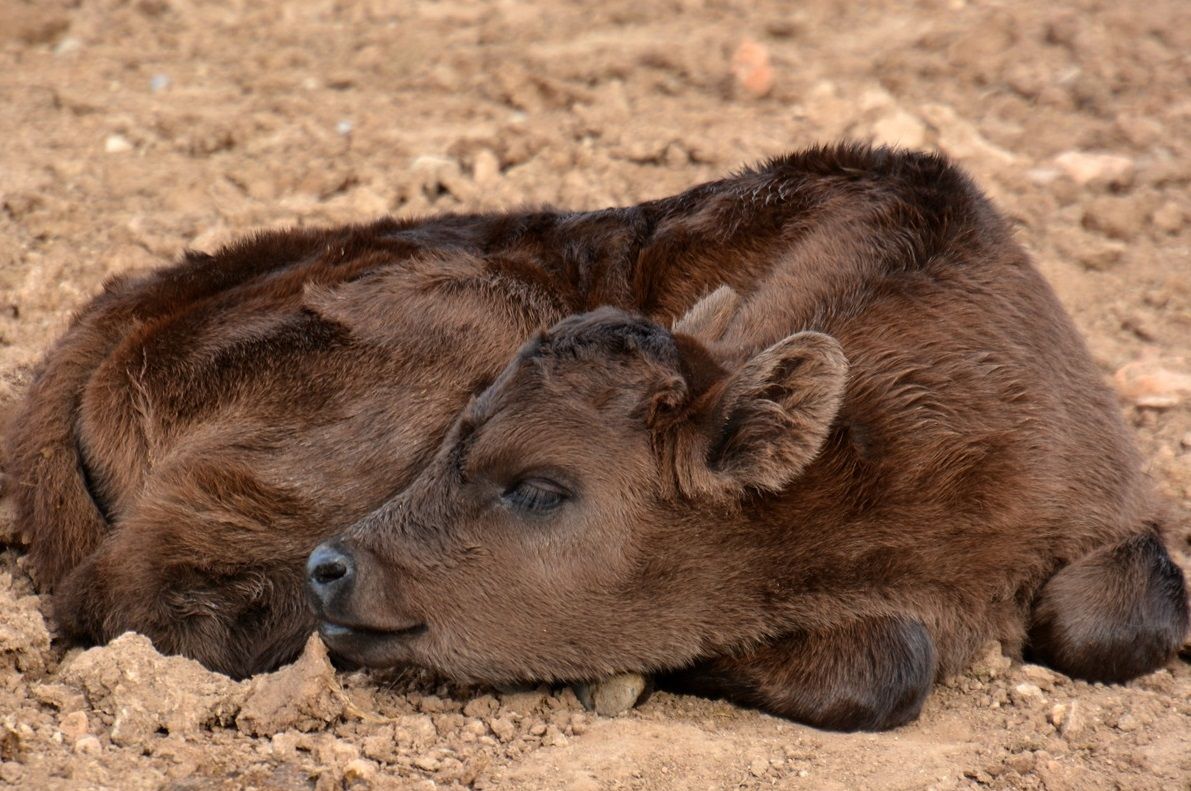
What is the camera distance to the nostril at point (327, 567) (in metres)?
5.35

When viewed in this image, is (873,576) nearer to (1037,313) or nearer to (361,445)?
(1037,313)

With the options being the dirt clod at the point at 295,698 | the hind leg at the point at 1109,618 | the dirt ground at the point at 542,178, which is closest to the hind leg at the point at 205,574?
the dirt ground at the point at 542,178

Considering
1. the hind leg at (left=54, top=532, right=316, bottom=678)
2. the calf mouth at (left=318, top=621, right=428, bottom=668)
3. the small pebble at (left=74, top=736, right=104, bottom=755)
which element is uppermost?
the small pebble at (left=74, top=736, right=104, bottom=755)

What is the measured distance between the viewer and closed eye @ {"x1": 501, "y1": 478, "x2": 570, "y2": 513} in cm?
A: 550

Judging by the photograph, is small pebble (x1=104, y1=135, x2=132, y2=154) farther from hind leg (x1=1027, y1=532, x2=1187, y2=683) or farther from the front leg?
hind leg (x1=1027, y1=532, x2=1187, y2=683)

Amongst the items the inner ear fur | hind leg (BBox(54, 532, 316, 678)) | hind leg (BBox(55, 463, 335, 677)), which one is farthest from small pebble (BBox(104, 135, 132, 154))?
the inner ear fur

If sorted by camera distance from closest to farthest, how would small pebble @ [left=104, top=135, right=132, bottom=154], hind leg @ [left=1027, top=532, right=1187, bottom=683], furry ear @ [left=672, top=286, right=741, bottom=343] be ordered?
hind leg @ [left=1027, top=532, right=1187, bottom=683] < furry ear @ [left=672, top=286, right=741, bottom=343] < small pebble @ [left=104, top=135, right=132, bottom=154]

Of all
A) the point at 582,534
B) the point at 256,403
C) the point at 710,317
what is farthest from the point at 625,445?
the point at 256,403

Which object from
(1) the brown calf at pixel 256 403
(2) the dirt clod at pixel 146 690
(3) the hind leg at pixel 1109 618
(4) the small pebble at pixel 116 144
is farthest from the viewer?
(4) the small pebble at pixel 116 144

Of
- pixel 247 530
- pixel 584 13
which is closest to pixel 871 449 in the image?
pixel 247 530

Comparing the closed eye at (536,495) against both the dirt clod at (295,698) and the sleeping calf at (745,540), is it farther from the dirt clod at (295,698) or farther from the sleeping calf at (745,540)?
the dirt clod at (295,698)

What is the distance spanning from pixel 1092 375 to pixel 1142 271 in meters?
2.86

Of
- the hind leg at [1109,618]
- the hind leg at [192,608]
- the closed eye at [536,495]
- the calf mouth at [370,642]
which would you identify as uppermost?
the closed eye at [536,495]

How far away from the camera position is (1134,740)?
17.6 feet
